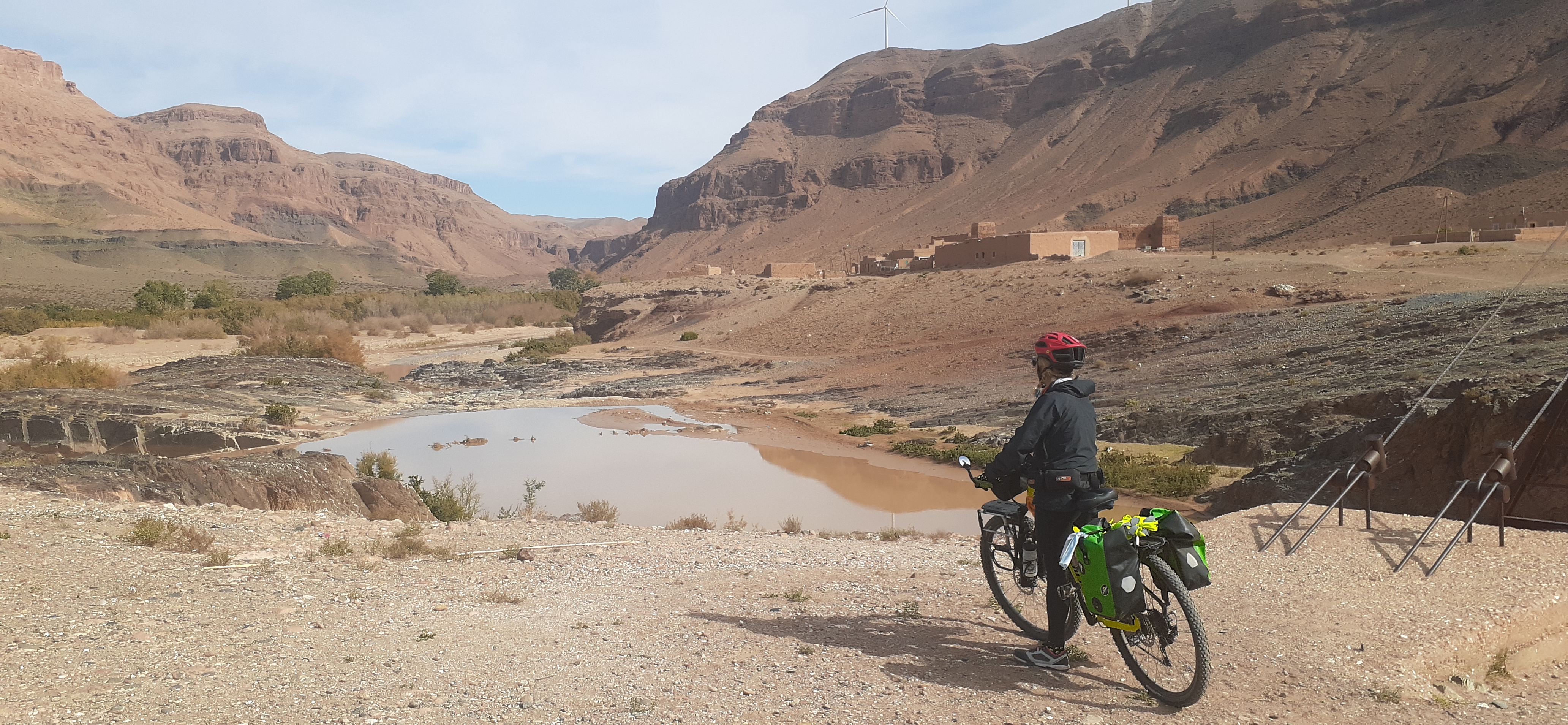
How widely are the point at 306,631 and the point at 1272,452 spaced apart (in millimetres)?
14866

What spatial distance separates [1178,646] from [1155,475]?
11.7 metres

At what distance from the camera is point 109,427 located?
809 inches

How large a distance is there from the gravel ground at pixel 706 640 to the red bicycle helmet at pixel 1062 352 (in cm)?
173

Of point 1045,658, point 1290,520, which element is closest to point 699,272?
point 1290,520

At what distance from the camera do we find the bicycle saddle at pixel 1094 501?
16.0 ft

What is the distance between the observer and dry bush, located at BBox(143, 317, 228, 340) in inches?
1988

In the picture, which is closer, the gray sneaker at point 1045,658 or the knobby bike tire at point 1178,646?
the knobby bike tire at point 1178,646

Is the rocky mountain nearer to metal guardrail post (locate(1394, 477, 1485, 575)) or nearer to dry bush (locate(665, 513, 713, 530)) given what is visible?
dry bush (locate(665, 513, 713, 530))

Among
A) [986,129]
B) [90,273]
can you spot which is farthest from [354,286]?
[986,129]

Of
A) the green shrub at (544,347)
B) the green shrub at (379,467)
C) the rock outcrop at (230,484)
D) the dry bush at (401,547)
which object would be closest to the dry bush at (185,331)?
the green shrub at (544,347)

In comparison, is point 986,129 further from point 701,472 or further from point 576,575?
point 576,575

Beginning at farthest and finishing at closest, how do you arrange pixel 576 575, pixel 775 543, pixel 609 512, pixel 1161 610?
1. pixel 609 512
2. pixel 775 543
3. pixel 576 575
4. pixel 1161 610

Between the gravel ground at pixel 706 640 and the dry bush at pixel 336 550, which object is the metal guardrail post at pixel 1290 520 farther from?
the dry bush at pixel 336 550

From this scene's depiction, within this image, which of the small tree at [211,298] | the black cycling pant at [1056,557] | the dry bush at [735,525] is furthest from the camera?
the small tree at [211,298]
